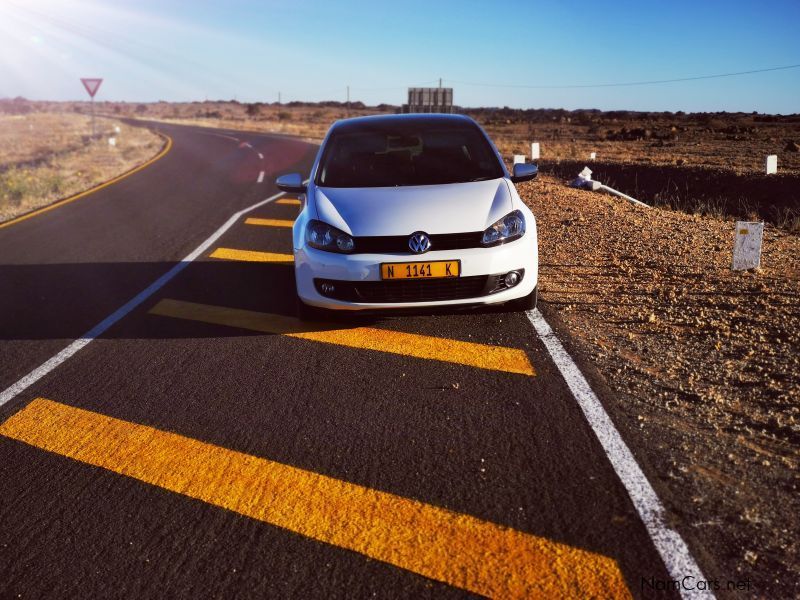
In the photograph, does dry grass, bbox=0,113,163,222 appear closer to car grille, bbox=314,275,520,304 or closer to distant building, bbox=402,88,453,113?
car grille, bbox=314,275,520,304

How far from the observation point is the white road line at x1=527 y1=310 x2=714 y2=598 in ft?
8.45

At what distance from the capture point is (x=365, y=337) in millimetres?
5512

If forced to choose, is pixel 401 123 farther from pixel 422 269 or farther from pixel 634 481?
pixel 634 481

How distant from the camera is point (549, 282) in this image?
6.92 metres

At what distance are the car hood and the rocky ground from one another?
121 centimetres

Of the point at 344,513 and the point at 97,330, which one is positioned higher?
the point at 97,330

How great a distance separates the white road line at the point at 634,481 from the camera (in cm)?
257

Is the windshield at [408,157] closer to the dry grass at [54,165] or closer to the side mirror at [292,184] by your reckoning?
the side mirror at [292,184]

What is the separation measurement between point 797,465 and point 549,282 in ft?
12.4

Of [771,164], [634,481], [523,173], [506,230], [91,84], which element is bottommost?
[634,481]

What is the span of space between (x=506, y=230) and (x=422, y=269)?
0.79m

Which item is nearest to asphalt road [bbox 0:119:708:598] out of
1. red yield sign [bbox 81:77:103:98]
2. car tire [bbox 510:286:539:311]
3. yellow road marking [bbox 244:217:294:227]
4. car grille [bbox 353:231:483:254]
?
car tire [bbox 510:286:539:311]

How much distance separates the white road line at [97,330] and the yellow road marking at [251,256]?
31 centimetres

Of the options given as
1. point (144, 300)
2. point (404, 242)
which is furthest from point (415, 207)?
point (144, 300)
